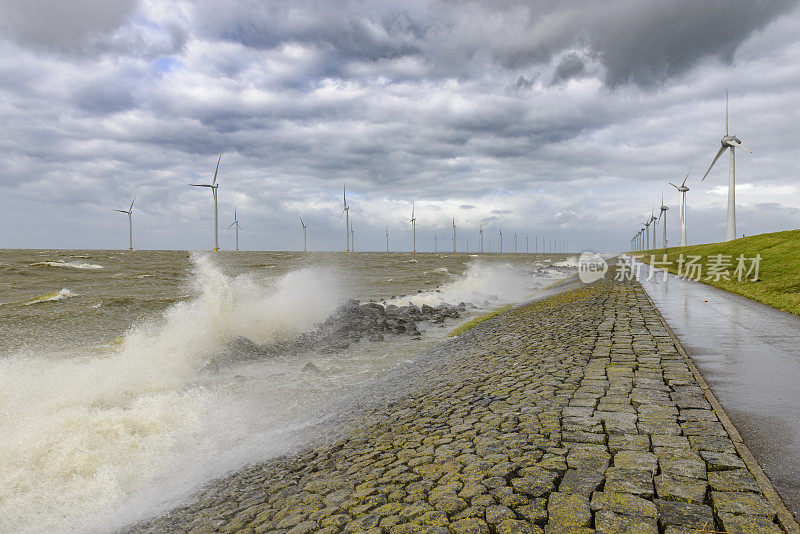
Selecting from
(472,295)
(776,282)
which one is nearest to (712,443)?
(776,282)

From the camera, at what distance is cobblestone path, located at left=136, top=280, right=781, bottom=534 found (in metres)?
Answer: 4.11

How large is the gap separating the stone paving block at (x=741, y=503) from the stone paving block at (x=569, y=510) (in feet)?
3.44

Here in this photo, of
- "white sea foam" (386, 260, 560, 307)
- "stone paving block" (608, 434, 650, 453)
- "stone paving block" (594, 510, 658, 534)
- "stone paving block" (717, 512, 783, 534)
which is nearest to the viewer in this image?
"stone paving block" (717, 512, 783, 534)

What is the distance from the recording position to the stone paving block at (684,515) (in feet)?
12.5

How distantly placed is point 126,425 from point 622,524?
921 cm

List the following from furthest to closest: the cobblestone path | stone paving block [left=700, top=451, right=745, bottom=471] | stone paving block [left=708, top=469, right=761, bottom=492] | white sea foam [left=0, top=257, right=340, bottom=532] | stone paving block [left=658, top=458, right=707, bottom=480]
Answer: white sea foam [left=0, top=257, right=340, bottom=532], stone paving block [left=700, top=451, right=745, bottom=471], stone paving block [left=658, top=458, right=707, bottom=480], stone paving block [left=708, top=469, right=761, bottom=492], the cobblestone path

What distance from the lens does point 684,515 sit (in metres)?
3.92

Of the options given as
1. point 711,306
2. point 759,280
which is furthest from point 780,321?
point 759,280

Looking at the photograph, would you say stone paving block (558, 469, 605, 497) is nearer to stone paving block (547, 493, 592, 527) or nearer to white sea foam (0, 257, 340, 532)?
stone paving block (547, 493, 592, 527)

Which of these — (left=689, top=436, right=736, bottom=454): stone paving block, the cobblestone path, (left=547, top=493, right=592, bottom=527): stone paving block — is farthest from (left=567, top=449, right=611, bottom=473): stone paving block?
(left=689, top=436, right=736, bottom=454): stone paving block

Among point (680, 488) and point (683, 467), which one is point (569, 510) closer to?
point (680, 488)

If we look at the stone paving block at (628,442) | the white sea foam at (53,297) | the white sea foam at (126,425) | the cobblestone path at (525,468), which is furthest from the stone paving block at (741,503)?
the white sea foam at (53,297)

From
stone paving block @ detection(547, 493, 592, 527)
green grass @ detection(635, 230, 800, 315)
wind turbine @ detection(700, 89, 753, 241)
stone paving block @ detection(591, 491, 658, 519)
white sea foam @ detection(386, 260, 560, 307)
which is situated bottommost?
Answer: white sea foam @ detection(386, 260, 560, 307)

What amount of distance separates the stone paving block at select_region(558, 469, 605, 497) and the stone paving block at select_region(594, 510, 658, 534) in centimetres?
37
